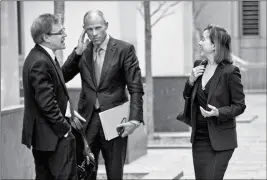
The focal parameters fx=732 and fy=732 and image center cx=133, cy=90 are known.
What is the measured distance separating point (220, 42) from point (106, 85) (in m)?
1.11

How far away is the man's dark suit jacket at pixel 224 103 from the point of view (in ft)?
20.9

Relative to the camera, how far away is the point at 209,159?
21.1 feet

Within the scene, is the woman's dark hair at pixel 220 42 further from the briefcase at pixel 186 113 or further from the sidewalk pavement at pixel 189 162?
the sidewalk pavement at pixel 189 162

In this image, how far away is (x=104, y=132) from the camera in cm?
664

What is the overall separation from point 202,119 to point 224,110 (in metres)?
0.24

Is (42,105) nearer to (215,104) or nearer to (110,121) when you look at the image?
(110,121)

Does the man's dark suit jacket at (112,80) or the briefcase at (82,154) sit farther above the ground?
the man's dark suit jacket at (112,80)

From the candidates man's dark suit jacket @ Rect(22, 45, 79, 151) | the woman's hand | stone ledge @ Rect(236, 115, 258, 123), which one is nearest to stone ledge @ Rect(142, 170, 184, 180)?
the woman's hand

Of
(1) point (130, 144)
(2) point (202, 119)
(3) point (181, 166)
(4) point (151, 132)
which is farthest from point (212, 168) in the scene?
(4) point (151, 132)

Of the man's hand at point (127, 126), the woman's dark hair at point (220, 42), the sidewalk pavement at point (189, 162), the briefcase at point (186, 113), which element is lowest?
the sidewalk pavement at point (189, 162)

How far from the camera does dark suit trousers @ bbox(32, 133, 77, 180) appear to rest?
230 inches

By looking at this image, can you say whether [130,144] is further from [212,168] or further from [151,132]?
[212,168]

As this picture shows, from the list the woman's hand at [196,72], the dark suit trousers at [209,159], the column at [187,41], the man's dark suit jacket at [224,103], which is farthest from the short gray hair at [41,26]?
the column at [187,41]

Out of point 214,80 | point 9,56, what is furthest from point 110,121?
point 9,56
